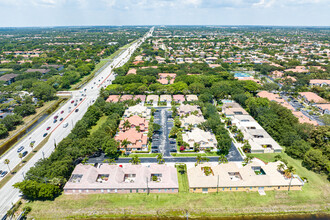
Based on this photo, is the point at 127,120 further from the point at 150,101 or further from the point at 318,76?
the point at 318,76

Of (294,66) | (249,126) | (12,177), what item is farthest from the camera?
(294,66)

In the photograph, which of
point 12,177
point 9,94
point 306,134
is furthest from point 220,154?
point 9,94

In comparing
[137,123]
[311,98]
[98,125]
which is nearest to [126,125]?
[137,123]

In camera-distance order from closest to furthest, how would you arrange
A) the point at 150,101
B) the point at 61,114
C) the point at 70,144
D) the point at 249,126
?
1. the point at 70,144
2. the point at 249,126
3. the point at 61,114
4. the point at 150,101

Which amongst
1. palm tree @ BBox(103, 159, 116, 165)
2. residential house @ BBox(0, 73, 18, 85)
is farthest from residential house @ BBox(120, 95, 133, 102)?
residential house @ BBox(0, 73, 18, 85)

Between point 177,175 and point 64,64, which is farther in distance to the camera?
point 64,64

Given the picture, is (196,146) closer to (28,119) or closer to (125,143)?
(125,143)
